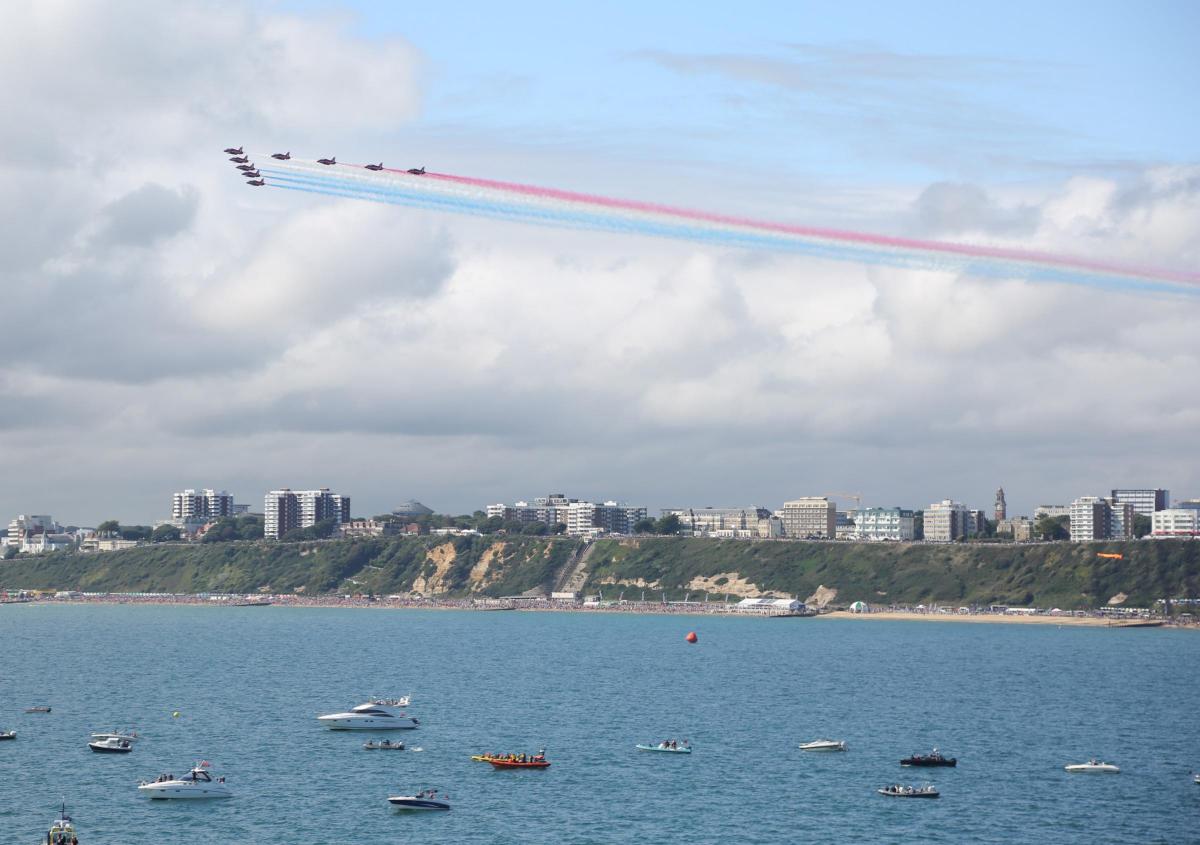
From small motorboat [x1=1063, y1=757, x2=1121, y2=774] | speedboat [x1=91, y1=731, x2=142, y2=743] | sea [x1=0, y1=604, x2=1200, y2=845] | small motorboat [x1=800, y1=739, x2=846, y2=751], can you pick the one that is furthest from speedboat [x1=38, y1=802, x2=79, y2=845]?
small motorboat [x1=1063, y1=757, x2=1121, y2=774]

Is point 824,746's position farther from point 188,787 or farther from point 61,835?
point 61,835

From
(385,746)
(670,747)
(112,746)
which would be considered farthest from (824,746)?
(112,746)

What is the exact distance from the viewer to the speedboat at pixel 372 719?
126 m

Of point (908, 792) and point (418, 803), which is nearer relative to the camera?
point (418, 803)

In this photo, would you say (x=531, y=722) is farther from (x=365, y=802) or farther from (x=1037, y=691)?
(x=1037, y=691)

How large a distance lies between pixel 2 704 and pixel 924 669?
115655 mm

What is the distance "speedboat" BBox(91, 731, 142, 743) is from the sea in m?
1.28

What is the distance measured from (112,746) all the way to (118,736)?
261cm

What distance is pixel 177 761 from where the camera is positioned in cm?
10806

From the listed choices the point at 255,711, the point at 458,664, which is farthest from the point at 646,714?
the point at 458,664

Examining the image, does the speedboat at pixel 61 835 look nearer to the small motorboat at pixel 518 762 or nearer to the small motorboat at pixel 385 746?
the small motorboat at pixel 518 762

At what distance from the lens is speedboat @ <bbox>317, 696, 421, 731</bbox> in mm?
126000

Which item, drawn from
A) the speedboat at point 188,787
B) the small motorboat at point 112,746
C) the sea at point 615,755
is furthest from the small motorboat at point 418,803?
the small motorboat at point 112,746

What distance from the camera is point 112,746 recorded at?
111625 millimetres
